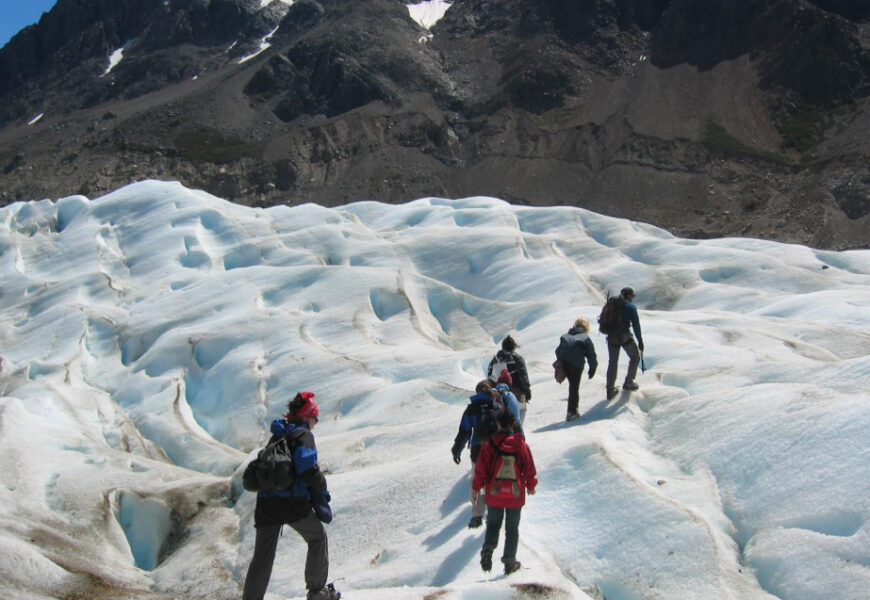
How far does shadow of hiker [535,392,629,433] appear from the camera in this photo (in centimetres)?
1246

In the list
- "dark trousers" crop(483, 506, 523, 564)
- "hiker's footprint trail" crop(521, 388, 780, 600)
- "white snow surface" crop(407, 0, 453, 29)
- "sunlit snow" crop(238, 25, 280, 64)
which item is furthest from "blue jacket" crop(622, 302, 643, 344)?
"white snow surface" crop(407, 0, 453, 29)

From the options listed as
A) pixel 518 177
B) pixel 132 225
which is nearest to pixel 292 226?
pixel 132 225

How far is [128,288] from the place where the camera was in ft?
88.9

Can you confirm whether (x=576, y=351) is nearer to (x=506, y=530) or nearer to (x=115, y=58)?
(x=506, y=530)

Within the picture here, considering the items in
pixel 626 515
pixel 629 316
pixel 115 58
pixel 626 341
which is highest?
pixel 115 58

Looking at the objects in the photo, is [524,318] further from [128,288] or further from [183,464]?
[128,288]

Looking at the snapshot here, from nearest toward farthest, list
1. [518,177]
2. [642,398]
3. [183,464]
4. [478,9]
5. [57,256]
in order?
[642,398]
[183,464]
[57,256]
[518,177]
[478,9]

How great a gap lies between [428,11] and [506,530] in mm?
151788

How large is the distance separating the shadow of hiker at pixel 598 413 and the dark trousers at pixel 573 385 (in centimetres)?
21

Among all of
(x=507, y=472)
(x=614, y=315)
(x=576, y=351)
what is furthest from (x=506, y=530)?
(x=614, y=315)

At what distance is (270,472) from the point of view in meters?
6.72

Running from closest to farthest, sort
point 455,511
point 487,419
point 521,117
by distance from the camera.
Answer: point 487,419 → point 455,511 → point 521,117

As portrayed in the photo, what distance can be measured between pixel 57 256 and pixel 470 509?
2533cm

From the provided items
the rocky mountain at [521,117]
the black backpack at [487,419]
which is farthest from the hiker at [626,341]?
the rocky mountain at [521,117]
